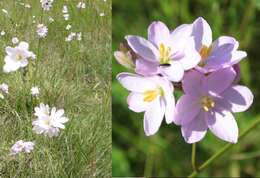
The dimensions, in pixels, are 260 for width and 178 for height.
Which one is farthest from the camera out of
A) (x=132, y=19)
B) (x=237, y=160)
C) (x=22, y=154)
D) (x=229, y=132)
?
(x=132, y=19)

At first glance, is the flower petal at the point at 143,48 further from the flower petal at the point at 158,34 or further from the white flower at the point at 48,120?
the white flower at the point at 48,120

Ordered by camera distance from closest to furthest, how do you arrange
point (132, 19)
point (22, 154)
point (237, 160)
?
point (22, 154), point (237, 160), point (132, 19)

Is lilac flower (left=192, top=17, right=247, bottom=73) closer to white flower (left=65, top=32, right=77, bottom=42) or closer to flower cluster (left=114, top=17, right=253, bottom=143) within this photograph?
flower cluster (left=114, top=17, right=253, bottom=143)

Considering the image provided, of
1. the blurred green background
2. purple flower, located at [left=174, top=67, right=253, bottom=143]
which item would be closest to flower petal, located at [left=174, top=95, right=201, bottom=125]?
purple flower, located at [left=174, top=67, right=253, bottom=143]

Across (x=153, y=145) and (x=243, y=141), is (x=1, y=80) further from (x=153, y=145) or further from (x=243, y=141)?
(x=243, y=141)

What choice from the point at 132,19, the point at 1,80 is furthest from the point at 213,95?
the point at 132,19

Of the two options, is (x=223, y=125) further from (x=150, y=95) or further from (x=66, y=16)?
(x=66, y=16)

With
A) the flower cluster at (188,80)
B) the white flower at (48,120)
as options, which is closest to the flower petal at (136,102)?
the flower cluster at (188,80)

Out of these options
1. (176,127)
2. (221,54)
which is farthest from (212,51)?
(176,127)
